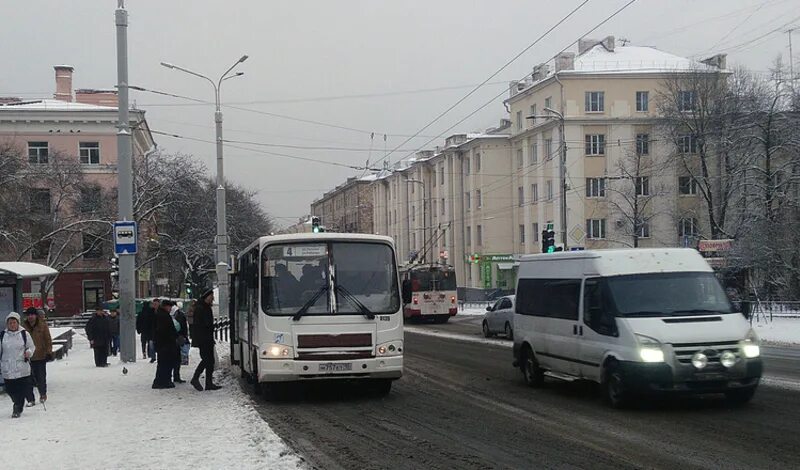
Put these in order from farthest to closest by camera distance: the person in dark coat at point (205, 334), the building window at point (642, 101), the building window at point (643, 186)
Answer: the building window at point (642, 101), the building window at point (643, 186), the person in dark coat at point (205, 334)

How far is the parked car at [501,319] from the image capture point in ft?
98.2

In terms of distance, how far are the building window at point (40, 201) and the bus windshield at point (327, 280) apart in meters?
39.0

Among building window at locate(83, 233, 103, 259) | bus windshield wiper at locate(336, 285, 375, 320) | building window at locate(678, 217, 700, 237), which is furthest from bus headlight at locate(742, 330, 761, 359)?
building window at locate(678, 217, 700, 237)

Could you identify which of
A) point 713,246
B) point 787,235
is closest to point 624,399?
point 713,246

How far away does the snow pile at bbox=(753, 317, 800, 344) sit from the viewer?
27.8 meters

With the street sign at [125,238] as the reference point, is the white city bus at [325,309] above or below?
below

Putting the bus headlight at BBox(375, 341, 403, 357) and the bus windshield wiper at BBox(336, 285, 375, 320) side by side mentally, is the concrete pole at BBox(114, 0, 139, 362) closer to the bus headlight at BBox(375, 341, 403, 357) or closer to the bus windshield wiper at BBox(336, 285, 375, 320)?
the bus windshield wiper at BBox(336, 285, 375, 320)

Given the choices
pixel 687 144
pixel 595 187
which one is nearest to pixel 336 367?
pixel 595 187

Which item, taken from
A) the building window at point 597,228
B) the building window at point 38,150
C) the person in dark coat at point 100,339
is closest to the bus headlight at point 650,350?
the person in dark coat at point 100,339

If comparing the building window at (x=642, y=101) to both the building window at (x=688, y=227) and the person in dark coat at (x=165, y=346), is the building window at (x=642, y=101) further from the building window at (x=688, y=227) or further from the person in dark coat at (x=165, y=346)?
the person in dark coat at (x=165, y=346)

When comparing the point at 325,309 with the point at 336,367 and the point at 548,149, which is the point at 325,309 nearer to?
the point at 336,367

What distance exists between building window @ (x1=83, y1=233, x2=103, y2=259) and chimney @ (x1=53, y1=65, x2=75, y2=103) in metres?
16.8

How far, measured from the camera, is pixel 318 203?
14225 centimetres

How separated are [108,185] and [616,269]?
58295mm
